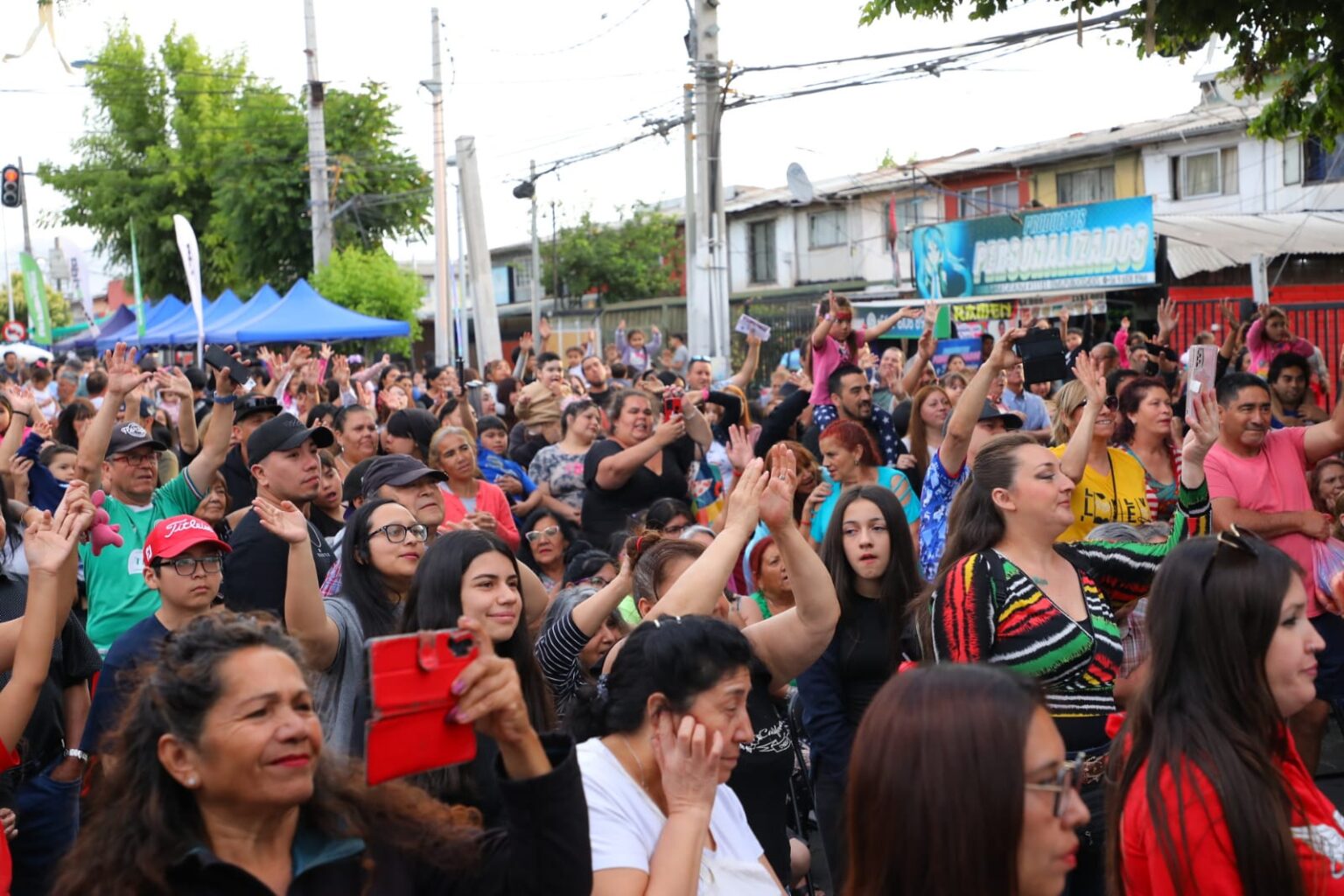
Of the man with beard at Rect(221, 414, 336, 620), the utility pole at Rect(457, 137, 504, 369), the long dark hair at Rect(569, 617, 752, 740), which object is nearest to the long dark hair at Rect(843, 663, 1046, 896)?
the long dark hair at Rect(569, 617, 752, 740)

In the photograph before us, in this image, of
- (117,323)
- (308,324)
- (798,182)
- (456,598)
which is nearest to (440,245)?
(308,324)

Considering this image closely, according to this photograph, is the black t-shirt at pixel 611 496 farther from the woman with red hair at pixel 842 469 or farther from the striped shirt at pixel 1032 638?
the striped shirt at pixel 1032 638

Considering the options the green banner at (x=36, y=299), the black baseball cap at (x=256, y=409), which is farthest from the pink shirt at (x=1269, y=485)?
the green banner at (x=36, y=299)

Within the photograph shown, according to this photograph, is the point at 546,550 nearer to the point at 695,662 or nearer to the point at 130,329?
the point at 695,662

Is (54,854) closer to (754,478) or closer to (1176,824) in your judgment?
(754,478)

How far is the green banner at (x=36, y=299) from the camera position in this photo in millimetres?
32812

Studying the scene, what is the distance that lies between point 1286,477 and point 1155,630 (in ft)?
12.4

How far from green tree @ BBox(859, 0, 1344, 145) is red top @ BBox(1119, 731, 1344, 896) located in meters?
5.16

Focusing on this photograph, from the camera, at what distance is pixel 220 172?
133ft

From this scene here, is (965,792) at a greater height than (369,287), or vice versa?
(369,287)

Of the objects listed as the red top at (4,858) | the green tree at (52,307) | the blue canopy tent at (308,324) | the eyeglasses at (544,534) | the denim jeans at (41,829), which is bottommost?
the denim jeans at (41,829)

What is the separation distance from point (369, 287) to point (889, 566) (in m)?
25.8

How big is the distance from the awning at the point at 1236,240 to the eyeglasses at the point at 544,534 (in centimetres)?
1290

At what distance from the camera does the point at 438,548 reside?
3922 mm
